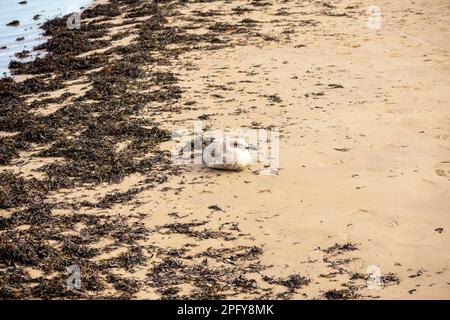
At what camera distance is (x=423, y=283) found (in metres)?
4.03

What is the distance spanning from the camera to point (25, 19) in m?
15.2

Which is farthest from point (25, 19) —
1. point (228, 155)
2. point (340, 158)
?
point (340, 158)

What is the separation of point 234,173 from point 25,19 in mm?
12016

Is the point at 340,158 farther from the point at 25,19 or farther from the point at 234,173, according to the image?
the point at 25,19

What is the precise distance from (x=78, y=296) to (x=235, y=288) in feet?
4.20

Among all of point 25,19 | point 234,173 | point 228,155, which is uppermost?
point 25,19

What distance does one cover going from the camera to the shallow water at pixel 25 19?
12.1 m

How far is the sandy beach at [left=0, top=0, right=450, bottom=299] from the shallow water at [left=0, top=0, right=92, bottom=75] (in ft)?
5.11

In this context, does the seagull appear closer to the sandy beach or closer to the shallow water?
the sandy beach

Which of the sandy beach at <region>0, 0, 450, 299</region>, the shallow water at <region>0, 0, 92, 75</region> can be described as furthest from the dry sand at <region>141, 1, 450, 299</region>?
the shallow water at <region>0, 0, 92, 75</region>

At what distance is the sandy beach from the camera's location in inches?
169

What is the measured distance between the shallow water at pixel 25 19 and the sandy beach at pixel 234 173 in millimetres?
1557

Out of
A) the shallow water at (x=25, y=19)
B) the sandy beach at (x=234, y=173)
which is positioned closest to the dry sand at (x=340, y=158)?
the sandy beach at (x=234, y=173)
